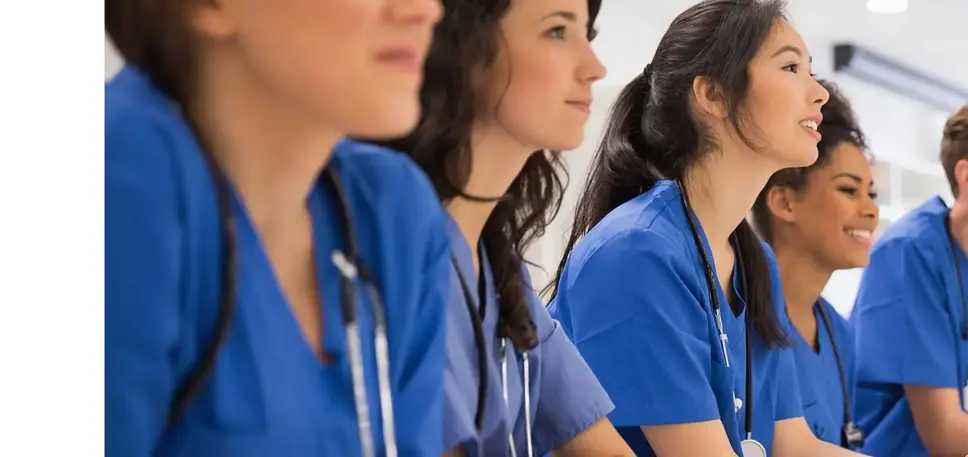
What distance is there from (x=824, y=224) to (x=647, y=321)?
627mm

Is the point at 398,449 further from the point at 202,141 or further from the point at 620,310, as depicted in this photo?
the point at 620,310

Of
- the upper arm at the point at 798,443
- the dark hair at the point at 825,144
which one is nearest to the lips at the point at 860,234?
the dark hair at the point at 825,144

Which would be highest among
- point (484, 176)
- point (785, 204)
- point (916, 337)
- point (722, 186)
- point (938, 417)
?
point (484, 176)

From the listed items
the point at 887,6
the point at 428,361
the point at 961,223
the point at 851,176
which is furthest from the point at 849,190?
the point at 428,361

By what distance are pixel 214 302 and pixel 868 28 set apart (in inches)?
84.9

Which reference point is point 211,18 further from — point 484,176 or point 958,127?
point 958,127

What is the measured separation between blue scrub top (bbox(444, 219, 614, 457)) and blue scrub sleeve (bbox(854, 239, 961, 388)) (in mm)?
947

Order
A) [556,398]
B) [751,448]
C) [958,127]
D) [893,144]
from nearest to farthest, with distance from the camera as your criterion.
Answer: [556,398], [751,448], [958,127], [893,144]

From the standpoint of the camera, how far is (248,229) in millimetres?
484

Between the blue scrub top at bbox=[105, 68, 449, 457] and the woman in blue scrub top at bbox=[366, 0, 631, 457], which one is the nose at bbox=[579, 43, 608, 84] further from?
the blue scrub top at bbox=[105, 68, 449, 457]

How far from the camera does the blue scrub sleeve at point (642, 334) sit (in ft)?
3.27

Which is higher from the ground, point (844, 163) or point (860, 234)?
point (844, 163)

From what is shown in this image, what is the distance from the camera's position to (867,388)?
66.7 inches
